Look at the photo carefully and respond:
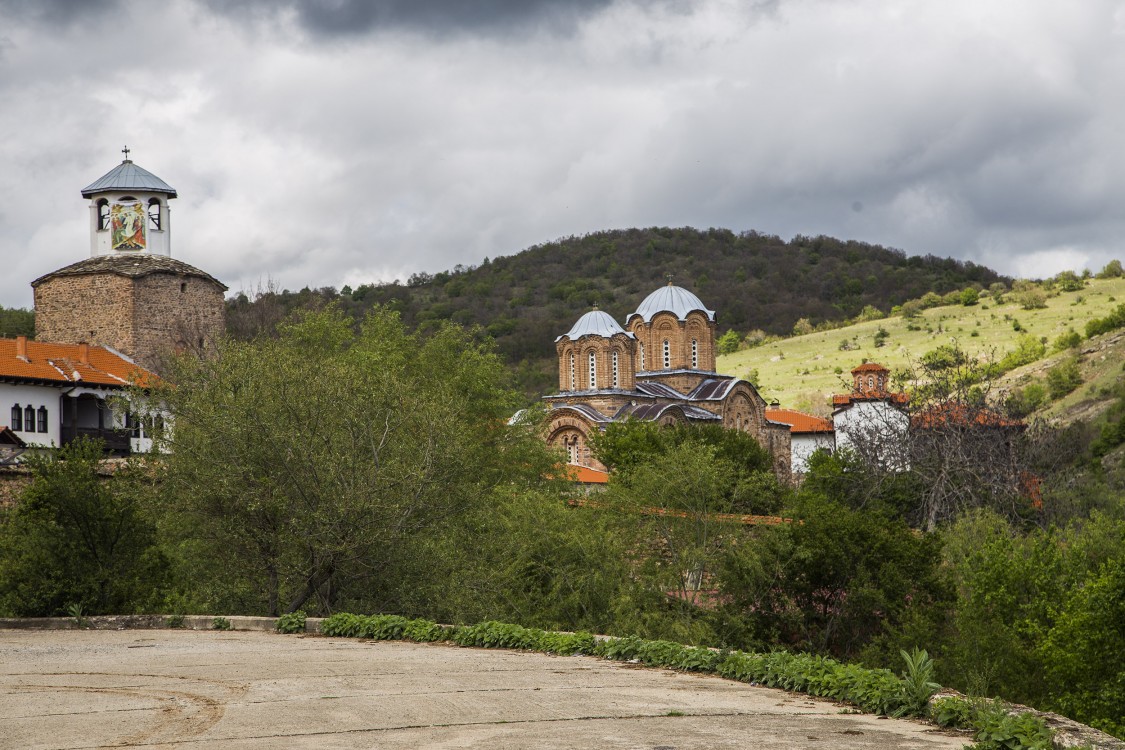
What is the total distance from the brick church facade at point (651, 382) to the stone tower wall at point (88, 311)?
14771 millimetres

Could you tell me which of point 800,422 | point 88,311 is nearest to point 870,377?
point 800,422

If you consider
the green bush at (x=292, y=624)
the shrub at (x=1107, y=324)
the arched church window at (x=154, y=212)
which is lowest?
the green bush at (x=292, y=624)

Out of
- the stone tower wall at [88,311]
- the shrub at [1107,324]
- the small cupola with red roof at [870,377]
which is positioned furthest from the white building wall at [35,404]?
the shrub at [1107,324]

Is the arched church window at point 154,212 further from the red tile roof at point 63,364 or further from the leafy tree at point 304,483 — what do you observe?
the leafy tree at point 304,483

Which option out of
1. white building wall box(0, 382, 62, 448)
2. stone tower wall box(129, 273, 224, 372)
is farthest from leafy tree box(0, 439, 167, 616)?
stone tower wall box(129, 273, 224, 372)

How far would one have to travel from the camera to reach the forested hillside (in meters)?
89.4

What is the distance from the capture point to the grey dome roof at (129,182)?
124 ft

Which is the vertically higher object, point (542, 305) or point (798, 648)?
point (542, 305)

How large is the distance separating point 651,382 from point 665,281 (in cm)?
5413

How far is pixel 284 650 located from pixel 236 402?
18.3 feet

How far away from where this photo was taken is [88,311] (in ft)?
121

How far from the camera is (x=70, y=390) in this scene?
3231cm

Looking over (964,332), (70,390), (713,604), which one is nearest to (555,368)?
(964,332)

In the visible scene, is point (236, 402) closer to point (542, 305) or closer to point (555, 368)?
point (555, 368)
